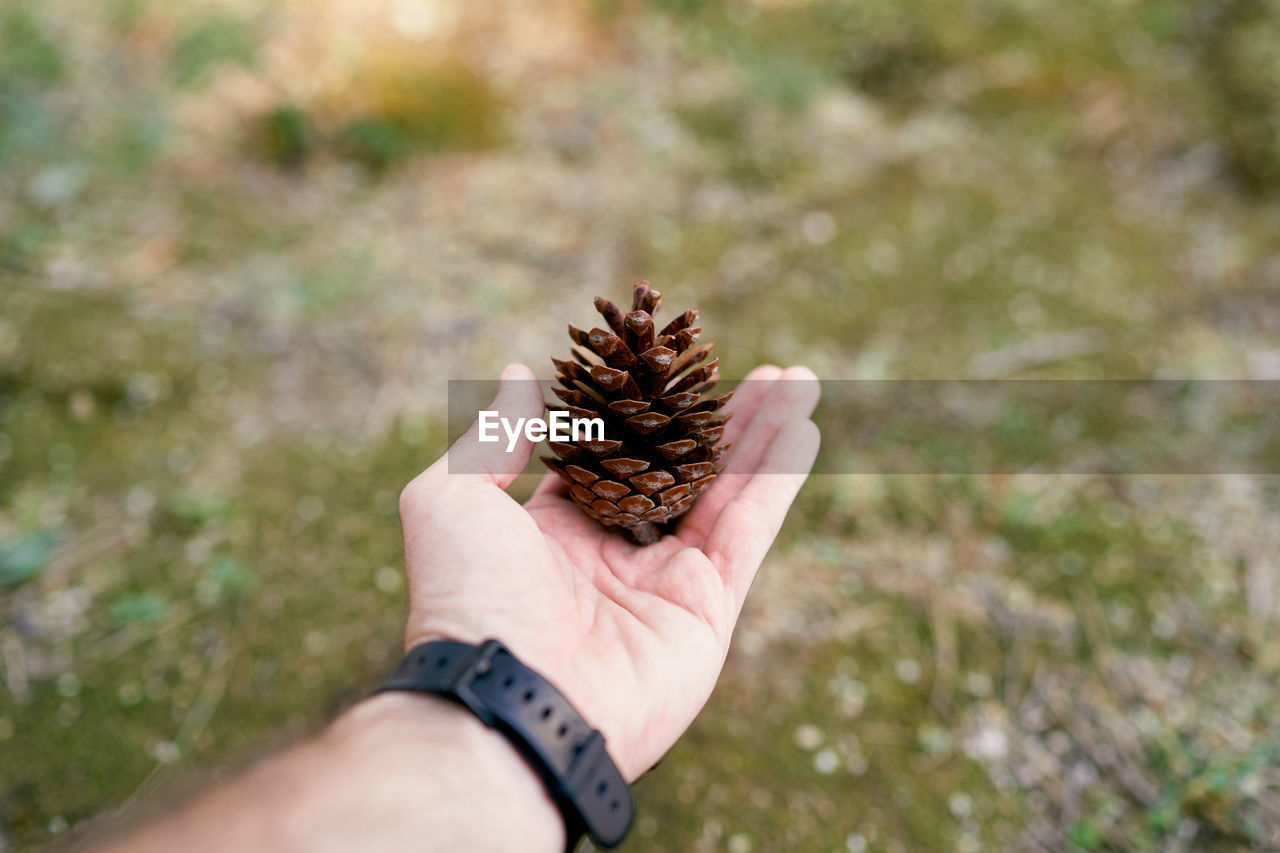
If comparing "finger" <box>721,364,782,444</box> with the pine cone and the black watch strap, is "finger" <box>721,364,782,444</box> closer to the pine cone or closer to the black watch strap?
the pine cone

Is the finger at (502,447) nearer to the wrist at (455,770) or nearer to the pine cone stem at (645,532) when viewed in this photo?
the pine cone stem at (645,532)

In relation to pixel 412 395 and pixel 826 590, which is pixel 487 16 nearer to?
pixel 412 395

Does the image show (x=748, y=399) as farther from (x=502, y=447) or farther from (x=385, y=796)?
(x=385, y=796)

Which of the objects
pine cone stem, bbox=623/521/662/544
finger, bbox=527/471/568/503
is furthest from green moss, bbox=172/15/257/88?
pine cone stem, bbox=623/521/662/544

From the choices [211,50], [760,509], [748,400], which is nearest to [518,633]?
[760,509]

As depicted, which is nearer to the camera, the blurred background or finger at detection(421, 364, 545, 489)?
finger at detection(421, 364, 545, 489)

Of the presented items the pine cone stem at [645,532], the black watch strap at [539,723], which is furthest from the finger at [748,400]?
the black watch strap at [539,723]

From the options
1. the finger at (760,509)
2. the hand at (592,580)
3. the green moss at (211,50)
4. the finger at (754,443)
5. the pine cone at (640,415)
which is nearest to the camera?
the hand at (592,580)
